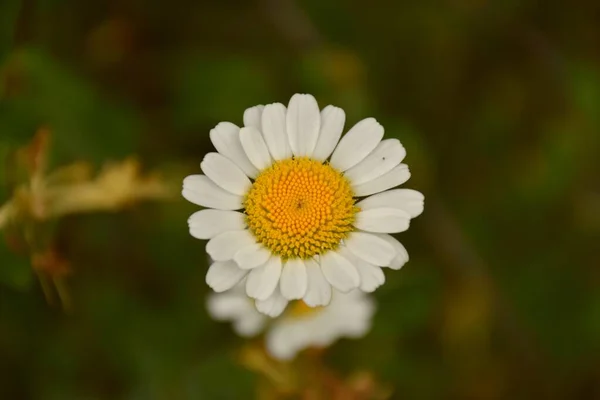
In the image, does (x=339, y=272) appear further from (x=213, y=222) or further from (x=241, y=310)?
(x=241, y=310)

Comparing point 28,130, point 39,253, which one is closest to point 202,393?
point 39,253

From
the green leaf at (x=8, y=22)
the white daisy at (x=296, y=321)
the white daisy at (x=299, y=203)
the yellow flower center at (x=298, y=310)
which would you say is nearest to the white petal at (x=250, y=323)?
the white daisy at (x=296, y=321)

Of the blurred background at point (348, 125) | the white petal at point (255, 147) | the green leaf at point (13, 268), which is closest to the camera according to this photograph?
the white petal at point (255, 147)

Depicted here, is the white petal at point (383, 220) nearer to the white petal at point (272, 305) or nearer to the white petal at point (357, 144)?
the white petal at point (357, 144)

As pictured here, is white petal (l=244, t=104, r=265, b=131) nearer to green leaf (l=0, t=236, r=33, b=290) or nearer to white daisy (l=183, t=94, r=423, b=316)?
white daisy (l=183, t=94, r=423, b=316)

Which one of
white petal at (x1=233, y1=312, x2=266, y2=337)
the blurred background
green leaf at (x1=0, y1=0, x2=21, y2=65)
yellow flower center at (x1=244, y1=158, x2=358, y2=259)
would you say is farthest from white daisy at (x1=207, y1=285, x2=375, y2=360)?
green leaf at (x1=0, y1=0, x2=21, y2=65)

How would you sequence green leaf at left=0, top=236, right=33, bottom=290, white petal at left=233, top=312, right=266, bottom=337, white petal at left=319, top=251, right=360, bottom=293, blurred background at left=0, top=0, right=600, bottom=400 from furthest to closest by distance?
1. blurred background at left=0, top=0, right=600, bottom=400
2. white petal at left=233, top=312, right=266, bottom=337
3. green leaf at left=0, top=236, right=33, bottom=290
4. white petal at left=319, top=251, right=360, bottom=293
